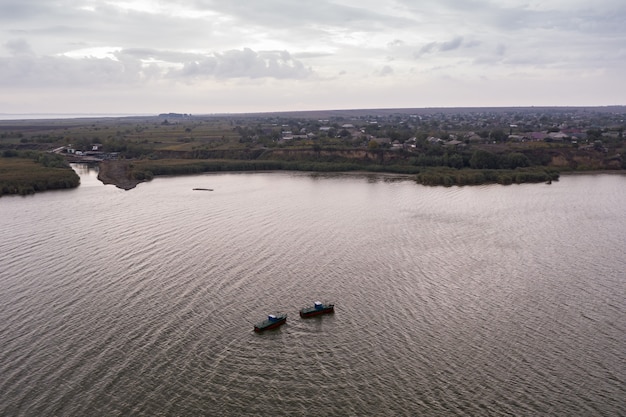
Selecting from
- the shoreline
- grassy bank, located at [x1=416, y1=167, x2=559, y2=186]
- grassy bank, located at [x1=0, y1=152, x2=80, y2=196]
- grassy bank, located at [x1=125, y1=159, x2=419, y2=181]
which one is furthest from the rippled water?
grassy bank, located at [x1=125, y1=159, x2=419, y2=181]

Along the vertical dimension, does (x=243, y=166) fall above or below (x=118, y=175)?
above

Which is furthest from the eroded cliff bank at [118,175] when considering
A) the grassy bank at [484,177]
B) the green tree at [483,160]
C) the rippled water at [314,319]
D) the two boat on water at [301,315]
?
the green tree at [483,160]

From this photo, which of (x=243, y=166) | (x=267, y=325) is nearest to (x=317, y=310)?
(x=267, y=325)

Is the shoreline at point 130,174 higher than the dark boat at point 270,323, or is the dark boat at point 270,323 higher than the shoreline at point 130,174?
the shoreline at point 130,174

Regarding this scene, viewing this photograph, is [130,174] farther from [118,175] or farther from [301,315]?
[301,315]

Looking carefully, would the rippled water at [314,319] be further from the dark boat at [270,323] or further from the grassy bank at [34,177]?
the grassy bank at [34,177]

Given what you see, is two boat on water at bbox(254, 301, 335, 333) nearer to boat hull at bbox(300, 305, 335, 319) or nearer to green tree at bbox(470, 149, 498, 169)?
boat hull at bbox(300, 305, 335, 319)
